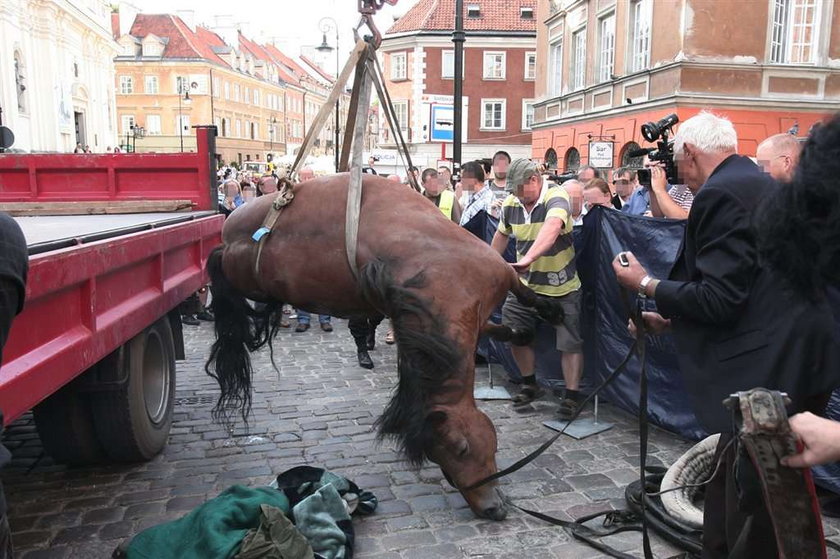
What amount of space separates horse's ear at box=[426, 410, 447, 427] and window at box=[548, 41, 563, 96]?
21.1 m

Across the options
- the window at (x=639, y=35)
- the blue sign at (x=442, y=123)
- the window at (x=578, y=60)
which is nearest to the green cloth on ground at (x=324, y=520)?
the blue sign at (x=442, y=123)

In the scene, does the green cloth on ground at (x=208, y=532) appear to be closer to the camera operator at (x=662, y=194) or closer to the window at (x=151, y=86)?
the camera operator at (x=662, y=194)

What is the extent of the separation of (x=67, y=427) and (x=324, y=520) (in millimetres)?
1749

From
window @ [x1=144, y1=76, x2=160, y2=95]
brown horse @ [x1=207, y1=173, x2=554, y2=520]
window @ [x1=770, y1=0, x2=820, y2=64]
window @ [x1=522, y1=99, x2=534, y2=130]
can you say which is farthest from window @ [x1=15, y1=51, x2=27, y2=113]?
brown horse @ [x1=207, y1=173, x2=554, y2=520]

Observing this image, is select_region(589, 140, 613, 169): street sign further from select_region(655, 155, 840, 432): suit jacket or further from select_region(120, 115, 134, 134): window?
select_region(120, 115, 134, 134): window

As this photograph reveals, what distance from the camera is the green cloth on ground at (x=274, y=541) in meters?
2.73

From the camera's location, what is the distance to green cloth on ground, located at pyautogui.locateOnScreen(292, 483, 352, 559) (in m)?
3.01

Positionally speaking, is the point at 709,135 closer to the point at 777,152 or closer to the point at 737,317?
the point at 737,317

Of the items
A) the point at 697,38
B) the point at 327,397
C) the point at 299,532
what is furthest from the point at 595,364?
the point at 697,38

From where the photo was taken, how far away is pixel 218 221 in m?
5.19

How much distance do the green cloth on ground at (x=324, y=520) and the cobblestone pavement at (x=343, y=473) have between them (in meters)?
0.18

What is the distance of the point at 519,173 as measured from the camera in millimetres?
4883

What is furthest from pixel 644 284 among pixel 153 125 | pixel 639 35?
pixel 153 125

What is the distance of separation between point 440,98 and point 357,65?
24.3 feet
